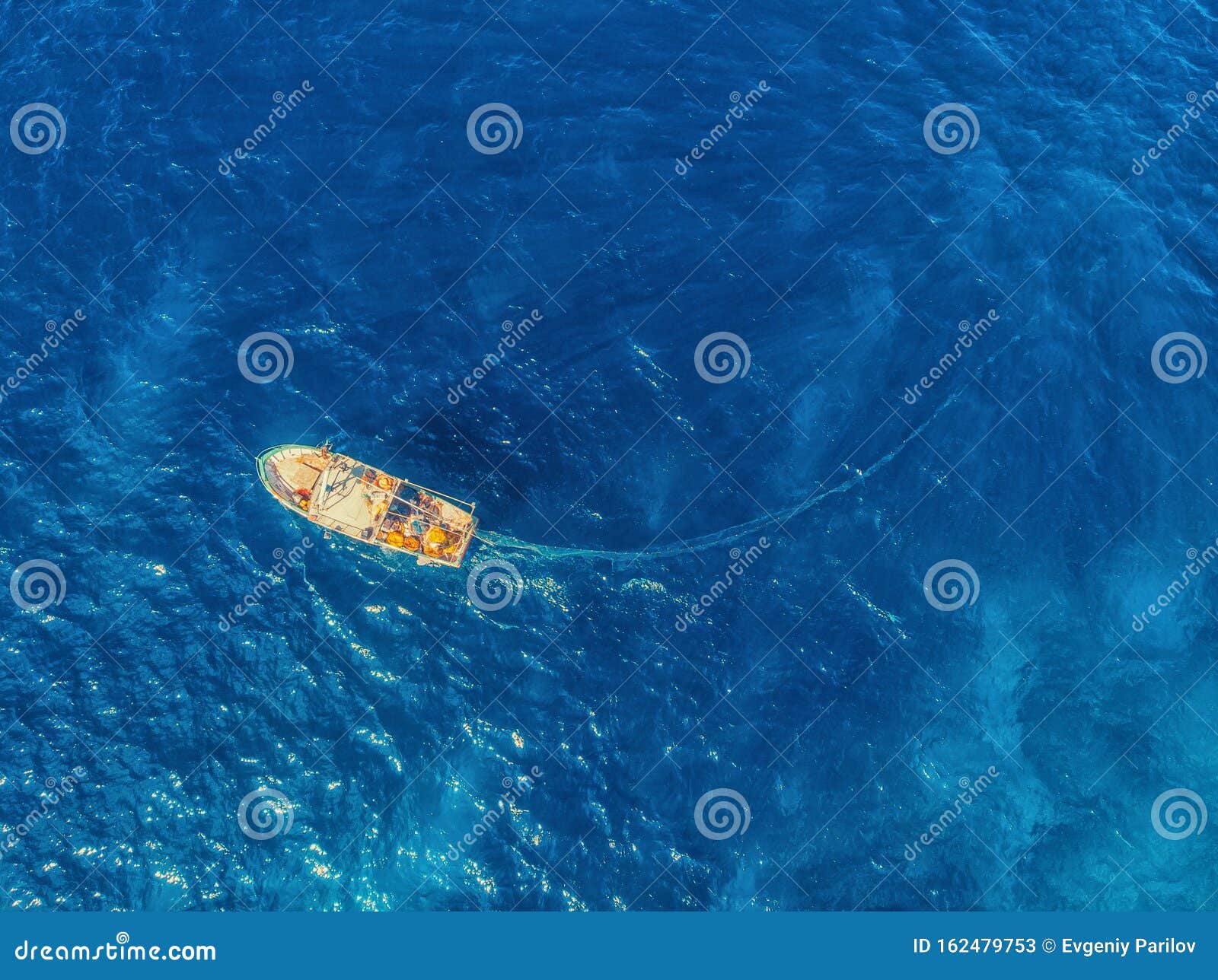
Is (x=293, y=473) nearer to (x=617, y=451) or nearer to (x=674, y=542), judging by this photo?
(x=617, y=451)

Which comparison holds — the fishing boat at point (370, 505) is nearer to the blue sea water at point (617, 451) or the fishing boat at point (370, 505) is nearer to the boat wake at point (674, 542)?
the blue sea water at point (617, 451)

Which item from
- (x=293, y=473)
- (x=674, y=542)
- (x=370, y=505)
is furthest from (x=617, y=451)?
(x=293, y=473)

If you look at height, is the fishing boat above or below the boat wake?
below

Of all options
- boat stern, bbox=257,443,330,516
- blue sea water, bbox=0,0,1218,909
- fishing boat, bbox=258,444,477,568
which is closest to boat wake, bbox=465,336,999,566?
blue sea water, bbox=0,0,1218,909

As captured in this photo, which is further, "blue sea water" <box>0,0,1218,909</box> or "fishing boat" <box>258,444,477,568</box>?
"fishing boat" <box>258,444,477,568</box>

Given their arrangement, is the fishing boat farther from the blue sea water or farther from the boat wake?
the boat wake

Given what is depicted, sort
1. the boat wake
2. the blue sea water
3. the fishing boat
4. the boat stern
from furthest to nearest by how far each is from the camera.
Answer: the boat wake → the boat stern → the fishing boat → the blue sea water
